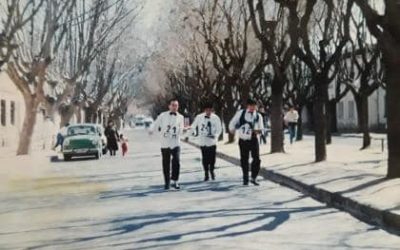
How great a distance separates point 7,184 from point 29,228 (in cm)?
794

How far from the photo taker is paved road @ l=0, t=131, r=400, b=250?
848cm

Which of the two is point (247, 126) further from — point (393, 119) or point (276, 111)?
point (276, 111)

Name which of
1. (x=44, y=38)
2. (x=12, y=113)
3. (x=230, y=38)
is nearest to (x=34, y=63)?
(x=44, y=38)

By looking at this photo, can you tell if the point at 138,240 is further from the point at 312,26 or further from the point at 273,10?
the point at 312,26

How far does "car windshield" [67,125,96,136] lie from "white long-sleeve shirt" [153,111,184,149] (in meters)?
17.3

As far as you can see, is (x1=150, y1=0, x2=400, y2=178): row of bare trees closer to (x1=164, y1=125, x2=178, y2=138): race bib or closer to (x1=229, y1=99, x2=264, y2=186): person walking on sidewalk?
(x1=229, y1=99, x2=264, y2=186): person walking on sidewalk

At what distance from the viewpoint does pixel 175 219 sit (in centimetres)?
1039

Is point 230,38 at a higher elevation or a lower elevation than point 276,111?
higher

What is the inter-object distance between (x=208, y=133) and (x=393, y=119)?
448 centimetres

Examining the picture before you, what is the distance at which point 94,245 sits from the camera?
8.34m

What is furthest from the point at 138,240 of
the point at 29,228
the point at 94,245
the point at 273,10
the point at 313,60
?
the point at 273,10

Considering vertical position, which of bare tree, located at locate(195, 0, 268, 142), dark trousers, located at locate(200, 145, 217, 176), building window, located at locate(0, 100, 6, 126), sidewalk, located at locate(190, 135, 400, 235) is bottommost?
sidewalk, located at locate(190, 135, 400, 235)

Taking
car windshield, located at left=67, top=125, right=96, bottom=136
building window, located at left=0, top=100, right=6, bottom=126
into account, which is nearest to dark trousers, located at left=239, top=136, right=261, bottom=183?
car windshield, located at left=67, top=125, right=96, bottom=136

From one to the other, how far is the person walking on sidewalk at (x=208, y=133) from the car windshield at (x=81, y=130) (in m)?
15.2
